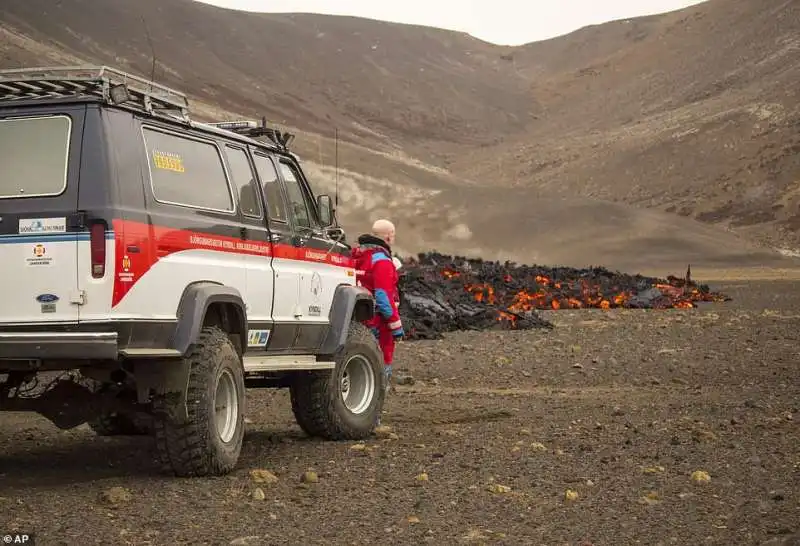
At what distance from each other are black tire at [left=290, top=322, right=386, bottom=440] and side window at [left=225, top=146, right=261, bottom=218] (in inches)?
72.9

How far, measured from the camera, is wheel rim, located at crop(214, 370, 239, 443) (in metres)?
9.27

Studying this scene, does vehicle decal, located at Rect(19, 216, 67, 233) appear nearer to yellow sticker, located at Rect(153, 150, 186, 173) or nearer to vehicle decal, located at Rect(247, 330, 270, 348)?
yellow sticker, located at Rect(153, 150, 186, 173)

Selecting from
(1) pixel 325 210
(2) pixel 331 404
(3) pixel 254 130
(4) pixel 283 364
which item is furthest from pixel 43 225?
(2) pixel 331 404

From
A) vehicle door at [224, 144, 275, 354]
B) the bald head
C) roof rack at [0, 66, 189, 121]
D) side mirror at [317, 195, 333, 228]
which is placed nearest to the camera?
roof rack at [0, 66, 189, 121]

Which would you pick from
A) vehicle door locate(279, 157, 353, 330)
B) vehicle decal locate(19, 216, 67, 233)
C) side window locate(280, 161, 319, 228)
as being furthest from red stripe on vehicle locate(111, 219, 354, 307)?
side window locate(280, 161, 319, 228)

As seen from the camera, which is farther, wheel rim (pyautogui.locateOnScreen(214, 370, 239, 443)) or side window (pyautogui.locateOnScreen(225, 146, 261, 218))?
side window (pyautogui.locateOnScreen(225, 146, 261, 218))

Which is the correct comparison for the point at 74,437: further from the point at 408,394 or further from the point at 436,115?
the point at 436,115

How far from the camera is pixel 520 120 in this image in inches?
6924

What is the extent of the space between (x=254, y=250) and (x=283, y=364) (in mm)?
1096

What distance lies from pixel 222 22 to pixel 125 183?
182 metres

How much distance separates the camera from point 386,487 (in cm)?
884

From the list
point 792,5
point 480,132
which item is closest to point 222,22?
point 480,132

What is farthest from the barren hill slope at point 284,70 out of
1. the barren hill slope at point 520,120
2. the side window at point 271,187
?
the side window at point 271,187

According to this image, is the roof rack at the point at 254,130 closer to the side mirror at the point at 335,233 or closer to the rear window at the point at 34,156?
the side mirror at the point at 335,233
